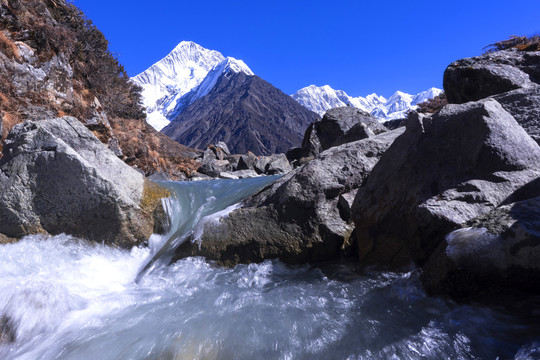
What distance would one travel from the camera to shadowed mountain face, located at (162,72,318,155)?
5098 inches

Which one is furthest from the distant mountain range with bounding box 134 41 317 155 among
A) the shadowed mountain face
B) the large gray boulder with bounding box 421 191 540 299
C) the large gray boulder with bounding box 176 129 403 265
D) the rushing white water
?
the large gray boulder with bounding box 421 191 540 299

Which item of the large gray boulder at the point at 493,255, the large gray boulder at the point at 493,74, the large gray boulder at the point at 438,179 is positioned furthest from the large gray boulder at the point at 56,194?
the large gray boulder at the point at 493,74

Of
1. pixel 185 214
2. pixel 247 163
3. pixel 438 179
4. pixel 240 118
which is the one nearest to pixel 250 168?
pixel 247 163

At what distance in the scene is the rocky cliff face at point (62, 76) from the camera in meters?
9.66

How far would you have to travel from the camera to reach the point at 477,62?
7.17 metres

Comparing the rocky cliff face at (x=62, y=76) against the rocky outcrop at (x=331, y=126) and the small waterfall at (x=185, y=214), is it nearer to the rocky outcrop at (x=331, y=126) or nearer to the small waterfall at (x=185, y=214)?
the small waterfall at (x=185, y=214)

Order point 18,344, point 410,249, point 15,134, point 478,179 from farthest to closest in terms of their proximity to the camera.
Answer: point 15,134
point 410,249
point 478,179
point 18,344

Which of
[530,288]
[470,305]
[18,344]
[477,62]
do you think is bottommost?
[18,344]

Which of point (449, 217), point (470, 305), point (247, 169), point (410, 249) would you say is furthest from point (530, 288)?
point (247, 169)

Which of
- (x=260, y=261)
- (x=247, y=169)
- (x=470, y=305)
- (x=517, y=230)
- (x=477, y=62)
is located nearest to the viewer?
(x=517, y=230)

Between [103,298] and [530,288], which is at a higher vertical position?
[530,288]

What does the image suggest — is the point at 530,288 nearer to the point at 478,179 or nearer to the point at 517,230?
the point at 517,230

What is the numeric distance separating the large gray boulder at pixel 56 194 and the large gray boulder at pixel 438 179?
14.2ft

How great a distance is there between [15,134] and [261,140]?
12425cm
